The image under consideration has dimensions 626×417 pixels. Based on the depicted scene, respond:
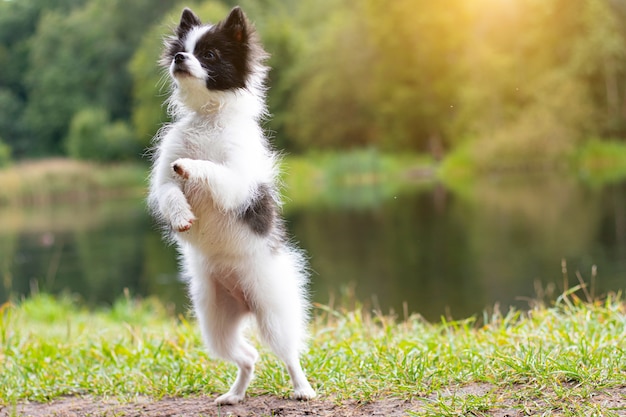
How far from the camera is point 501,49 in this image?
3059 centimetres

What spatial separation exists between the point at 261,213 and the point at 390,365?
3.70 feet

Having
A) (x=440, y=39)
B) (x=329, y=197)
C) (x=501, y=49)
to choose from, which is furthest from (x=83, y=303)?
(x=440, y=39)

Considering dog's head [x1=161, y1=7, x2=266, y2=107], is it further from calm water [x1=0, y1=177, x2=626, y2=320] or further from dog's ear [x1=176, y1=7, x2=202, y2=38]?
calm water [x1=0, y1=177, x2=626, y2=320]

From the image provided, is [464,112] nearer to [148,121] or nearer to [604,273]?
[148,121]

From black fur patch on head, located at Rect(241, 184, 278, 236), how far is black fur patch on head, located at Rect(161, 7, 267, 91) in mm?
537

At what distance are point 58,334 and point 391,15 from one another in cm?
3150

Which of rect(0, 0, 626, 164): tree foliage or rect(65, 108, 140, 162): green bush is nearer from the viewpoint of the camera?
rect(0, 0, 626, 164): tree foliage

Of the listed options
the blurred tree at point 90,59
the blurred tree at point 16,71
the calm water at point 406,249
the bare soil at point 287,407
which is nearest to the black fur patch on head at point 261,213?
the bare soil at point 287,407

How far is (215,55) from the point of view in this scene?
360 centimetres

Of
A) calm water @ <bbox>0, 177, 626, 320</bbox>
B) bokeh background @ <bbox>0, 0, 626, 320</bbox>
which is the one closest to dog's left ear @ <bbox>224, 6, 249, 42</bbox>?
bokeh background @ <bbox>0, 0, 626, 320</bbox>

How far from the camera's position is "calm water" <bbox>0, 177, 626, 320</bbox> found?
10.8m

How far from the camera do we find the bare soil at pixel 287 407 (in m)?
3.21

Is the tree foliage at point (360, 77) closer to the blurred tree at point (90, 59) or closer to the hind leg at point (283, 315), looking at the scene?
the blurred tree at point (90, 59)

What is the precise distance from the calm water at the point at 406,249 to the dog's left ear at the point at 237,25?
11.0ft
